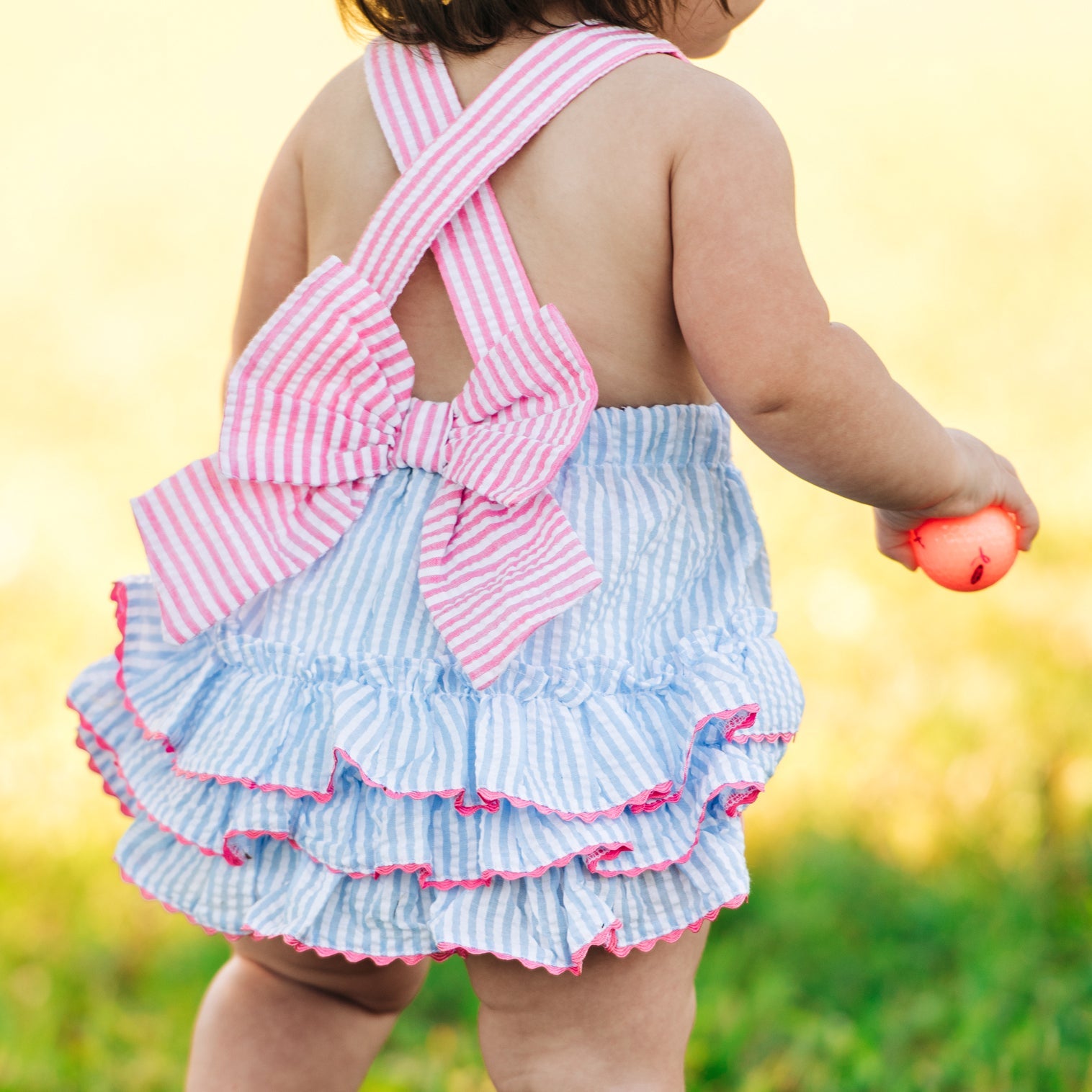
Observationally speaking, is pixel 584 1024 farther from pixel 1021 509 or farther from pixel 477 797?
pixel 1021 509

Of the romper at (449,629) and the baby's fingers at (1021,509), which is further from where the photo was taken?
the baby's fingers at (1021,509)

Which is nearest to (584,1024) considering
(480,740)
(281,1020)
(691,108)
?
(480,740)

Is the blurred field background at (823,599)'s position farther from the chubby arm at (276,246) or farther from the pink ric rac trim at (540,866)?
the chubby arm at (276,246)

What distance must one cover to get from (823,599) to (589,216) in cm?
171

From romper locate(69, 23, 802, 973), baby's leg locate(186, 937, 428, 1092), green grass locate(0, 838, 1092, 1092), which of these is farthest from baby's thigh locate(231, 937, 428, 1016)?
green grass locate(0, 838, 1092, 1092)

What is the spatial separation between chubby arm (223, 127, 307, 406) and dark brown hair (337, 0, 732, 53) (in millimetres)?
156

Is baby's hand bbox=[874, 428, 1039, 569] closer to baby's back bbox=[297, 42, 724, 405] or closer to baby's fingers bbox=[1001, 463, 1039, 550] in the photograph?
baby's fingers bbox=[1001, 463, 1039, 550]

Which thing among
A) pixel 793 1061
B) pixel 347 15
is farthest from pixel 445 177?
pixel 793 1061

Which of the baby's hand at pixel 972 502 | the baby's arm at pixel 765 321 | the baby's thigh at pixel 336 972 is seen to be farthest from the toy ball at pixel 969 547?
the baby's thigh at pixel 336 972

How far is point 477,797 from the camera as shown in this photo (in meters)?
1.04

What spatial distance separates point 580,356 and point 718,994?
3.19 feet

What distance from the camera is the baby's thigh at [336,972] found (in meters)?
1.25

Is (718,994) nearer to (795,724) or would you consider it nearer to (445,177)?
(795,724)

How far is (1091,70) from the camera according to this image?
6.27 meters
